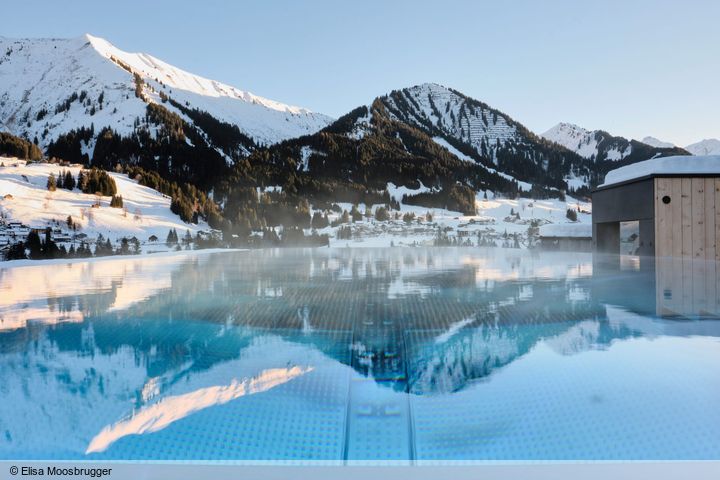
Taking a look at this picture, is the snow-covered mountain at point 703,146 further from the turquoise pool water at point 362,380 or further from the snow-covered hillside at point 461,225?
the turquoise pool water at point 362,380

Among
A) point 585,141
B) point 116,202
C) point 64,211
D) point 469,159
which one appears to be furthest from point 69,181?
point 585,141

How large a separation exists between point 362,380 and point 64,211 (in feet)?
56.0

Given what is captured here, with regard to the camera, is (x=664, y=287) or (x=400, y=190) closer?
(x=664, y=287)

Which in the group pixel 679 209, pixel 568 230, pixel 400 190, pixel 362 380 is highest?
pixel 400 190

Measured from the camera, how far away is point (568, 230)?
13898mm

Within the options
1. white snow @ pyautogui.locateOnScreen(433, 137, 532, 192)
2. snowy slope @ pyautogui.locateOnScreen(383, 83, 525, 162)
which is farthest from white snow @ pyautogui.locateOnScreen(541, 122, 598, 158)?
white snow @ pyautogui.locateOnScreen(433, 137, 532, 192)

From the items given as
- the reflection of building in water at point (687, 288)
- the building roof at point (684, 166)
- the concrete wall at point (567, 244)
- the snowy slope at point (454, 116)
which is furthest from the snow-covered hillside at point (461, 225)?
the snowy slope at point (454, 116)

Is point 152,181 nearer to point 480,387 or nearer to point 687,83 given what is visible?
point 687,83

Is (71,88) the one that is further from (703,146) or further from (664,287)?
(703,146)

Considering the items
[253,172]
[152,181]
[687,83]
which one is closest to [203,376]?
[687,83]

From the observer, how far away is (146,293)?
Answer: 5.24m

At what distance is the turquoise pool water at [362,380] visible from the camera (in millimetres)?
1743

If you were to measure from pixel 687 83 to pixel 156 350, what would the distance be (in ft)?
50.2

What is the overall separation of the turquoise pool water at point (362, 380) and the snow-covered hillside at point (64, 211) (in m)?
11.8
